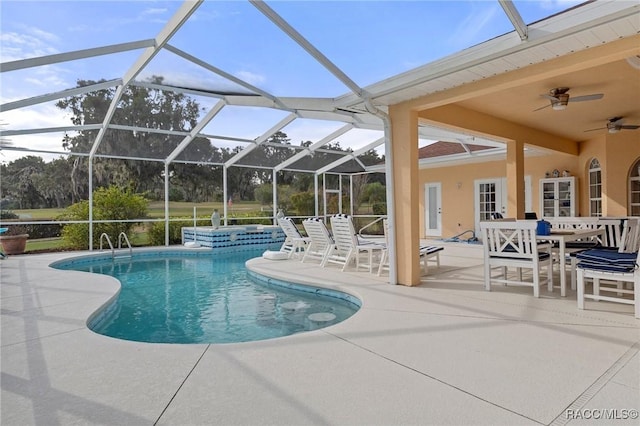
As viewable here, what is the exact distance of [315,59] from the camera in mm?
4469

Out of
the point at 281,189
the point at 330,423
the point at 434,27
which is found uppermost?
the point at 434,27

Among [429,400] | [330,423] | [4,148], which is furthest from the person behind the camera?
[4,148]

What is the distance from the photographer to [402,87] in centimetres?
487

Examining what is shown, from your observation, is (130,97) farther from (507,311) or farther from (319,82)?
(507,311)

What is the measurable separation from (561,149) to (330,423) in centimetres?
966

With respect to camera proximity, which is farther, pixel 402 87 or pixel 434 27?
pixel 402 87

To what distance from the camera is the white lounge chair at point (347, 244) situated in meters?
6.75

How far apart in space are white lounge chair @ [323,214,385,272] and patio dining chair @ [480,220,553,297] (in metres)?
1.95

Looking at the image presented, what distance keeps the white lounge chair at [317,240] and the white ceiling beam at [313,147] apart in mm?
2933

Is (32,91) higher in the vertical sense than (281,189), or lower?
higher

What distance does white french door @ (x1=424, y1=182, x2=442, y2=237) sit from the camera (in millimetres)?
13219

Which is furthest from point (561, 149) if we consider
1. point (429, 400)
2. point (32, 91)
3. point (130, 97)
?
point (32, 91)

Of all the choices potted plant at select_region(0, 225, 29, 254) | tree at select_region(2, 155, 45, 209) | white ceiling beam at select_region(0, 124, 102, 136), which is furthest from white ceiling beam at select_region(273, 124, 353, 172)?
tree at select_region(2, 155, 45, 209)

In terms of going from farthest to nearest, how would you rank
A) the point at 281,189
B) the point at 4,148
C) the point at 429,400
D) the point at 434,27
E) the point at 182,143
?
the point at 281,189 < the point at 182,143 < the point at 4,148 < the point at 434,27 < the point at 429,400
